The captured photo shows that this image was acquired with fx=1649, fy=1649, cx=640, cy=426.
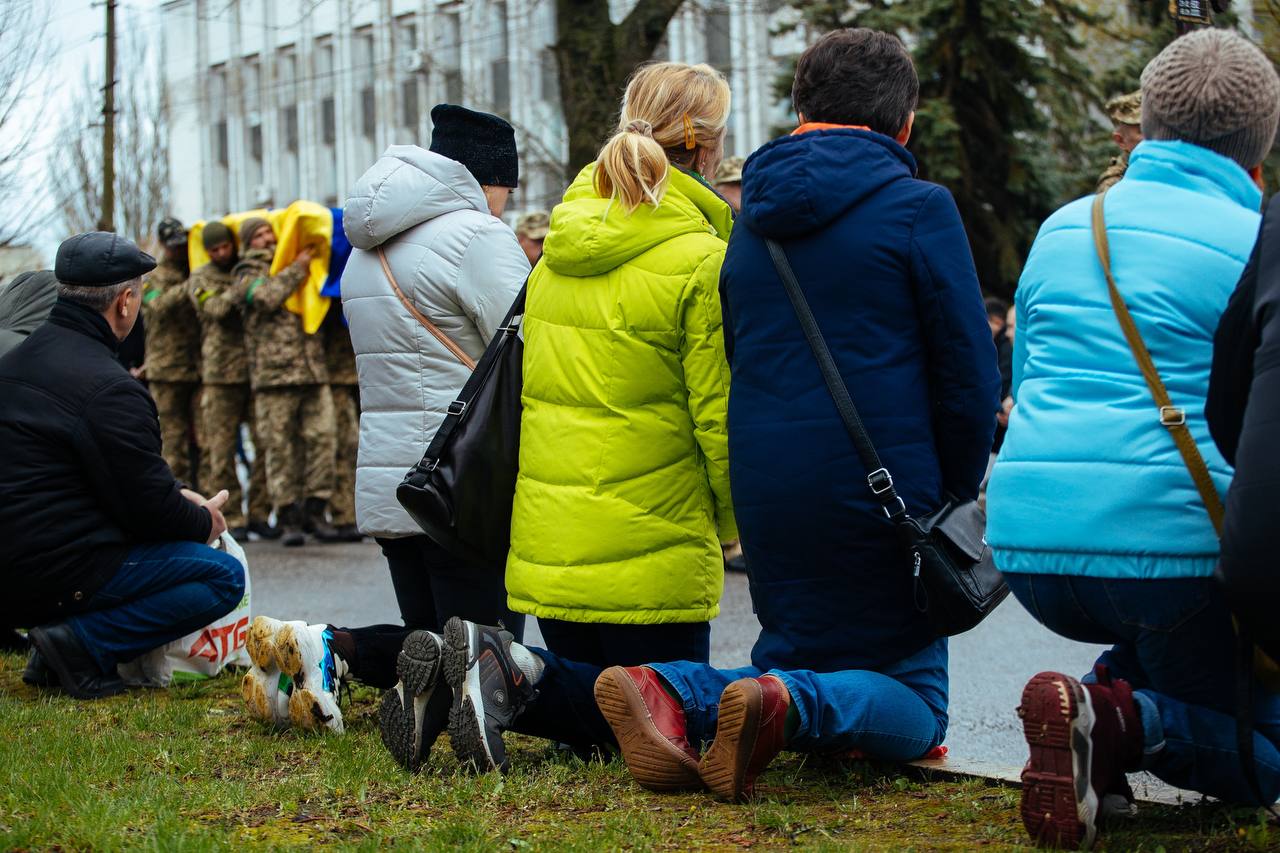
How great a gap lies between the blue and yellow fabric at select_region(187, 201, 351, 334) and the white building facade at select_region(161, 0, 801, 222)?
19.8 meters

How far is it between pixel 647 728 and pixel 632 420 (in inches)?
36.9

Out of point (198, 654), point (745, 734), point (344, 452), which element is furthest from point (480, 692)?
point (344, 452)

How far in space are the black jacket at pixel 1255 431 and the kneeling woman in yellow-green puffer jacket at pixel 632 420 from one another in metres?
1.62

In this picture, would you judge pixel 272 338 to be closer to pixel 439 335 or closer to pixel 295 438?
pixel 295 438

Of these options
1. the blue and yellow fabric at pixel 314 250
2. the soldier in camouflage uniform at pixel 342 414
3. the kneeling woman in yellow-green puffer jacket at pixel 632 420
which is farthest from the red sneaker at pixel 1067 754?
the soldier in camouflage uniform at pixel 342 414

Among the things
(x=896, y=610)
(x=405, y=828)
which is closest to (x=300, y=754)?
(x=405, y=828)

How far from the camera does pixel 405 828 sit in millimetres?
4074

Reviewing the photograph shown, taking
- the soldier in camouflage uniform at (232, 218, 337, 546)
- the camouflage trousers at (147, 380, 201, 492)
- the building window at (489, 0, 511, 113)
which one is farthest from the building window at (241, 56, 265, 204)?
the soldier in camouflage uniform at (232, 218, 337, 546)

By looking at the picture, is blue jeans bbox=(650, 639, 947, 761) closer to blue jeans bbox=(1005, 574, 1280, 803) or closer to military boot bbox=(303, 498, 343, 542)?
blue jeans bbox=(1005, 574, 1280, 803)

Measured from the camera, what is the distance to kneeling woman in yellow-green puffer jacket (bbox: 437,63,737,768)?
4789 millimetres

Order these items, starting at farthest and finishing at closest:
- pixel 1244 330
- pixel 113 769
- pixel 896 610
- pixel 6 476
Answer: pixel 6 476 → pixel 113 769 → pixel 896 610 → pixel 1244 330

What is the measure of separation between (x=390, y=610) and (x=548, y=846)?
590 cm

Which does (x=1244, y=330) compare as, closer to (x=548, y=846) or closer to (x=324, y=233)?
(x=548, y=846)

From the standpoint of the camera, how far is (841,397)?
4.40 metres
